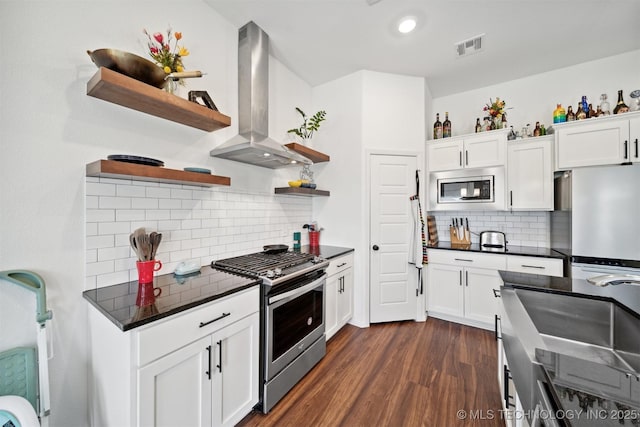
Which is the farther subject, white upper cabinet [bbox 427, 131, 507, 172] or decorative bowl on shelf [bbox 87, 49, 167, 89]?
white upper cabinet [bbox 427, 131, 507, 172]

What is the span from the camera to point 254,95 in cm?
224

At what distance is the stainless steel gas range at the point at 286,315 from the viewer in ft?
5.42

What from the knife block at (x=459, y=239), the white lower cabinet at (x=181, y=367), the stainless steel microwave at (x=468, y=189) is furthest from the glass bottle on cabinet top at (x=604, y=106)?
the white lower cabinet at (x=181, y=367)

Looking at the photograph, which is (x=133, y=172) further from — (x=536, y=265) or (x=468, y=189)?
(x=536, y=265)

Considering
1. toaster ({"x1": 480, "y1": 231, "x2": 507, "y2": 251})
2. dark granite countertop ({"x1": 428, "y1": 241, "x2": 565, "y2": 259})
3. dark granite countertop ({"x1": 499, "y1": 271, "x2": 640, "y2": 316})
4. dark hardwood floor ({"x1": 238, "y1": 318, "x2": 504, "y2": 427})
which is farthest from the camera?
toaster ({"x1": 480, "y1": 231, "x2": 507, "y2": 251})

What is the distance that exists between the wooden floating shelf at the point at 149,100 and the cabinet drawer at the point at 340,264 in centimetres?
163

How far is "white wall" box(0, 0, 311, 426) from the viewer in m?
1.20

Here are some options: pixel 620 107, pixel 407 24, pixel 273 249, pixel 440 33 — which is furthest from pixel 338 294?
pixel 620 107

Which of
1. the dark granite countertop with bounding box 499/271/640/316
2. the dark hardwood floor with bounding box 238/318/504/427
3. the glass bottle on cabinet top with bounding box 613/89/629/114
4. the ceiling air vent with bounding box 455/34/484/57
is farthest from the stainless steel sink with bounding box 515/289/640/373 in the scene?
the glass bottle on cabinet top with bounding box 613/89/629/114

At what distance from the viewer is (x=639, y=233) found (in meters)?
2.12

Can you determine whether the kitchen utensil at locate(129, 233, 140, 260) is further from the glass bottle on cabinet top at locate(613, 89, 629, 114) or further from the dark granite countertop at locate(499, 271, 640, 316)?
the glass bottle on cabinet top at locate(613, 89, 629, 114)

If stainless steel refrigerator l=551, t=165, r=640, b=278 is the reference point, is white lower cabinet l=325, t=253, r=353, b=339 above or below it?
below

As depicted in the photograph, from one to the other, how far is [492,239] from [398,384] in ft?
7.51

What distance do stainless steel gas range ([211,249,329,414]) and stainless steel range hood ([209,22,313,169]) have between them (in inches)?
35.8
